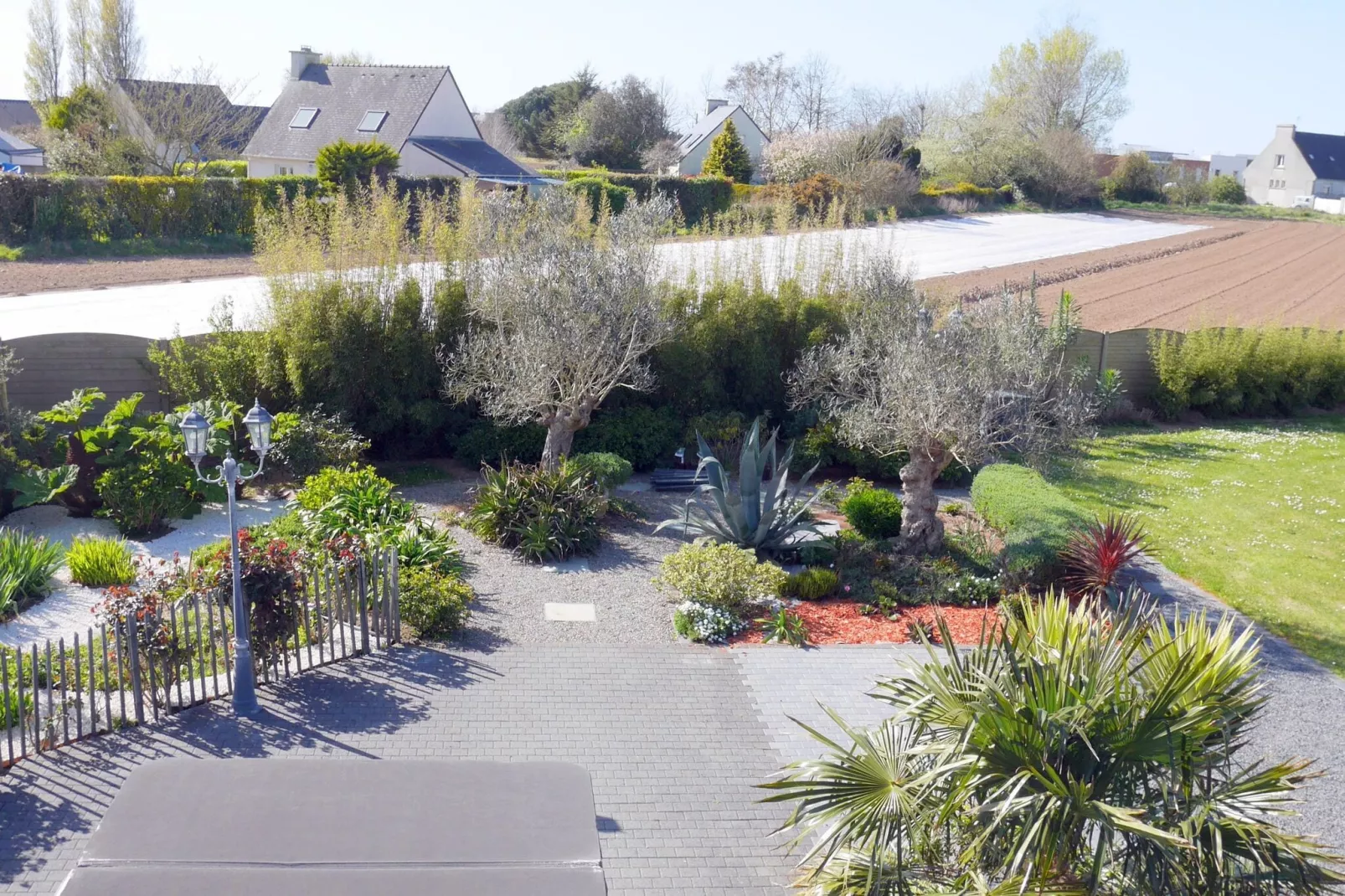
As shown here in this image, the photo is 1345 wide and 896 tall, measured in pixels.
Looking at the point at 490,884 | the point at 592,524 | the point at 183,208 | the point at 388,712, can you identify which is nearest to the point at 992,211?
the point at 183,208

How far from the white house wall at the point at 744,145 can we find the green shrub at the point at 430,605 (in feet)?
118

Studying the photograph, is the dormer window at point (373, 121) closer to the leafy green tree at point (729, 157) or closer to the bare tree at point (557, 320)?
the leafy green tree at point (729, 157)

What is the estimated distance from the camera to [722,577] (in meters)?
10.1

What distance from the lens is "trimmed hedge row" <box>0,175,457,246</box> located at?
25.5 m

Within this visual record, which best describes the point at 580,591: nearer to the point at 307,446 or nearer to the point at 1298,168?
the point at 307,446

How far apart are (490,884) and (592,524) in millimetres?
8030

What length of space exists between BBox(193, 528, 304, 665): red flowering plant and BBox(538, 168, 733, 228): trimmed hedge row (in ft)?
90.2

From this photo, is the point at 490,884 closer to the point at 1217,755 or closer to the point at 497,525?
the point at 1217,755

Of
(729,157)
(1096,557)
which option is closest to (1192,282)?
(729,157)

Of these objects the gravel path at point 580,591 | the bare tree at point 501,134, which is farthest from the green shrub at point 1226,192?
the gravel path at point 580,591

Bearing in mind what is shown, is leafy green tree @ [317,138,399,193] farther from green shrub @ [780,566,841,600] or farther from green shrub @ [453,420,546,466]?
green shrub @ [780,566,841,600]

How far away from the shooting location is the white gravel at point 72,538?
890 centimetres

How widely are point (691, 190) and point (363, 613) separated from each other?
28.7 meters

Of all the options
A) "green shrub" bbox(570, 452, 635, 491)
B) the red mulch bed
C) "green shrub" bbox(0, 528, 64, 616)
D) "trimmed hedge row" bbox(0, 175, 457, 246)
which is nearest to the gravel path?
"green shrub" bbox(570, 452, 635, 491)
